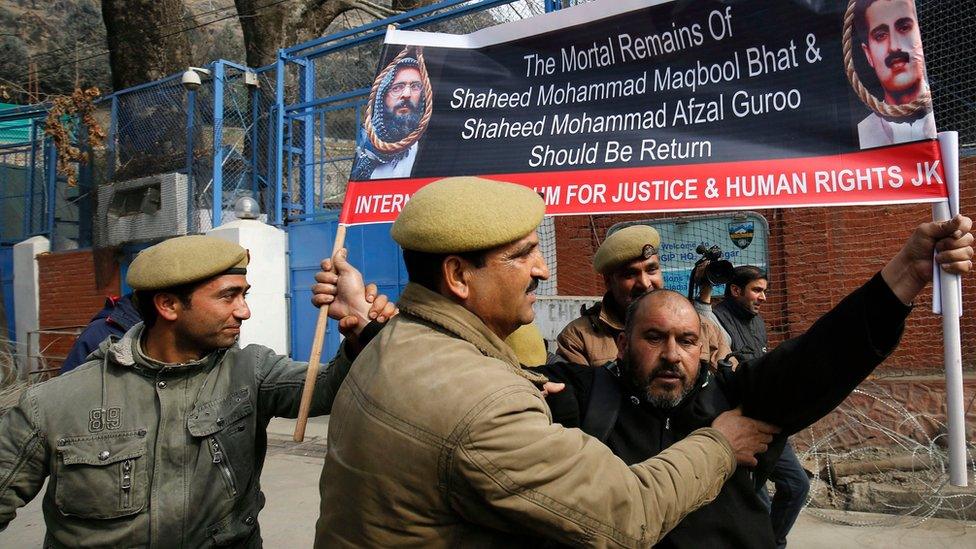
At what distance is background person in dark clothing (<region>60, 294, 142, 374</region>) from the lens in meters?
3.50

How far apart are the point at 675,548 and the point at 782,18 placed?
1.90m

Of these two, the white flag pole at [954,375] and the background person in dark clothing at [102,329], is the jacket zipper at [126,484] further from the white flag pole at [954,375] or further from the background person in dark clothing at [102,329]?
the white flag pole at [954,375]

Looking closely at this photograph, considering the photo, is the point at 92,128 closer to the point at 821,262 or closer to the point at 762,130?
the point at 821,262

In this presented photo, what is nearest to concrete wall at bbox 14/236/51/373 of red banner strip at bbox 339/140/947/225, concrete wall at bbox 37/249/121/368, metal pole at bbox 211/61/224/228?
concrete wall at bbox 37/249/121/368

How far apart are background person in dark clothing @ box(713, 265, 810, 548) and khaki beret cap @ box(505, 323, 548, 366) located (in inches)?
50.7

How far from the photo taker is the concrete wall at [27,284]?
11789mm

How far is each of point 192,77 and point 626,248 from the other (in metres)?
8.14

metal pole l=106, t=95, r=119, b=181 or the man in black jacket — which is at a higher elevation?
metal pole l=106, t=95, r=119, b=181

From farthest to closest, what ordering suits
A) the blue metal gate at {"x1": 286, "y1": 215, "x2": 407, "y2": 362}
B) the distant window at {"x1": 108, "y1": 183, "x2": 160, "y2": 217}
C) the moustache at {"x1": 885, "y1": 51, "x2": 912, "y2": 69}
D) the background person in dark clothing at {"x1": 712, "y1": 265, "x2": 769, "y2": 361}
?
the distant window at {"x1": 108, "y1": 183, "x2": 160, "y2": 217} → the blue metal gate at {"x1": 286, "y1": 215, "x2": 407, "y2": 362} → the background person in dark clothing at {"x1": 712, "y1": 265, "x2": 769, "y2": 361} → the moustache at {"x1": 885, "y1": 51, "x2": 912, "y2": 69}

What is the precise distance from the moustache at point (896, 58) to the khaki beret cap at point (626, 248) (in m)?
1.07

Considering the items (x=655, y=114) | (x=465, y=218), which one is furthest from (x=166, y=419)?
(x=655, y=114)

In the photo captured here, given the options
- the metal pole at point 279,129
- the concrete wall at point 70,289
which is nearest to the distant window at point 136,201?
the concrete wall at point 70,289

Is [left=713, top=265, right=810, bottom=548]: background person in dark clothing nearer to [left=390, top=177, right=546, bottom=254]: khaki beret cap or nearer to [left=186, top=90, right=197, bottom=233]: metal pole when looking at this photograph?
[left=390, top=177, right=546, bottom=254]: khaki beret cap

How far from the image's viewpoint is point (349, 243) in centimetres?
821
